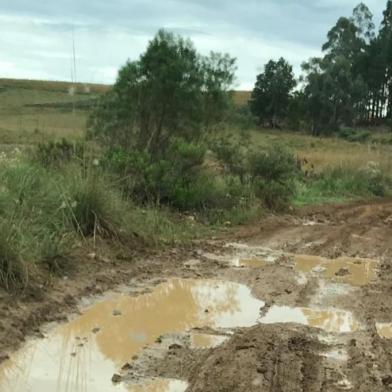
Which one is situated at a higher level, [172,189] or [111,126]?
[111,126]

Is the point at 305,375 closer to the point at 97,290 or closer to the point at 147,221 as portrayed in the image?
the point at 97,290

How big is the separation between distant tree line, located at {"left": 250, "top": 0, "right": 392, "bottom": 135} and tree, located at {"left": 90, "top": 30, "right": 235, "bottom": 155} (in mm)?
49579

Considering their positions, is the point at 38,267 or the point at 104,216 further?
the point at 104,216

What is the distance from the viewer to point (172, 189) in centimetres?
1361

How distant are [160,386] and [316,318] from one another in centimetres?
267

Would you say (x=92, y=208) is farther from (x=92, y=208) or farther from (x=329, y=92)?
(x=329, y=92)

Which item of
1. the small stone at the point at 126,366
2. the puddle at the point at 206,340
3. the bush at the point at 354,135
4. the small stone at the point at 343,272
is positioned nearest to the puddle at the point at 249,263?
the small stone at the point at 343,272

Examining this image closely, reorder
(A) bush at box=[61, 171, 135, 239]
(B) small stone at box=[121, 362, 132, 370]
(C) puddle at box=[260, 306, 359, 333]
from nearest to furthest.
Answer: (B) small stone at box=[121, 362, 132, 370]
(C) puddle at box=[260, 306, 359, 333]
(A) bush at box=[61, 171, 135, 239]

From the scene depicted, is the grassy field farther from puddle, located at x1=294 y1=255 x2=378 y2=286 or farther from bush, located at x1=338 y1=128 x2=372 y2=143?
bush, located at x1=338 y1=128 x2=372 y2=143

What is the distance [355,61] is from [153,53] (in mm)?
65268

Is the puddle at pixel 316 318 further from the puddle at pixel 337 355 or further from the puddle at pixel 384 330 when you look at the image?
the puddle at pixel 337 355

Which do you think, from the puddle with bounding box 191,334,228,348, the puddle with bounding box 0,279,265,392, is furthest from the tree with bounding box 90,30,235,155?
the puddle with bounding box 191,334,228,348

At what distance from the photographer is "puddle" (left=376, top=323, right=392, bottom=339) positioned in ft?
23.5

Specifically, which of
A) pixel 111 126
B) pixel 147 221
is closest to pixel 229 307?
pixel 147 221
